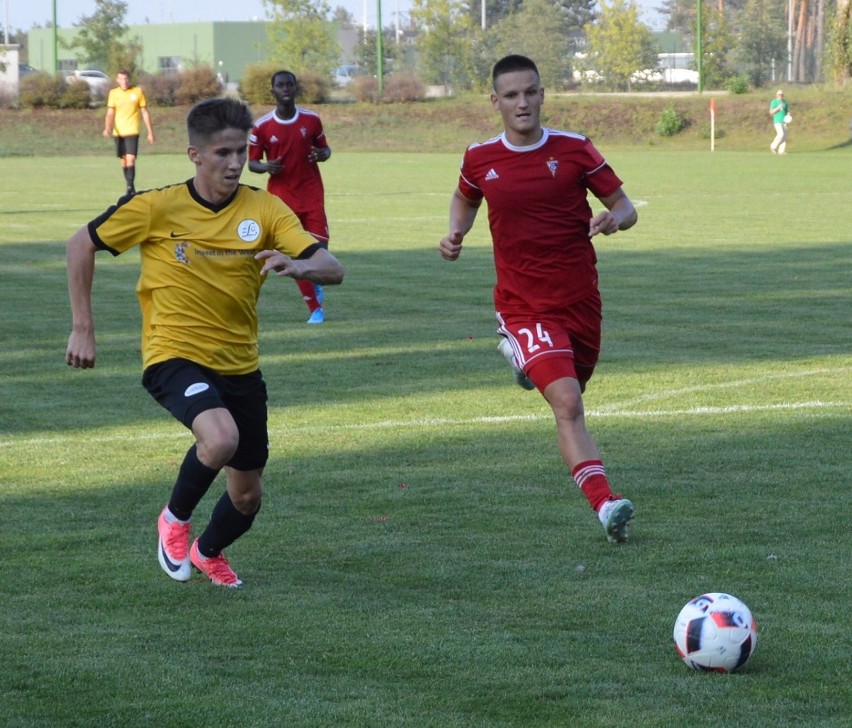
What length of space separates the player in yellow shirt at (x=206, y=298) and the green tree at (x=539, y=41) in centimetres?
7081

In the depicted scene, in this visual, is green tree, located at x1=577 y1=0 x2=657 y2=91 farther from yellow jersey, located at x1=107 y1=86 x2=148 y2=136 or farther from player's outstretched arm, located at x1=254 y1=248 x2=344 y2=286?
player's outstretched arm, located at x1=254 y1=248 x2=344 y2=286

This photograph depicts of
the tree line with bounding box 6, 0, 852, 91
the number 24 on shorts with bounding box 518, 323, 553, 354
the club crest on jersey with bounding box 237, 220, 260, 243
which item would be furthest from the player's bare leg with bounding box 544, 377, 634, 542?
the tree line with bounding box 6, 0, 852, 91

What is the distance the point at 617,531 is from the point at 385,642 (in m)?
1.52

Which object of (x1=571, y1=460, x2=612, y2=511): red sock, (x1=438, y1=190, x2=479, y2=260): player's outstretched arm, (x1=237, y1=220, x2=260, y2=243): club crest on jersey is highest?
(x1=237, y1=220, x2=260, y2=243): club crest on jersey

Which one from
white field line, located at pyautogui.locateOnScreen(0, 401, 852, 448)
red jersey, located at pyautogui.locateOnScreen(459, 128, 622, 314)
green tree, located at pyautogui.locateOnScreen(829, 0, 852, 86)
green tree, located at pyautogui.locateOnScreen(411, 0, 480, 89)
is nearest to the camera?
red jersey, located at pyautogui.locateOnScreen(459, 128, 622, 314)

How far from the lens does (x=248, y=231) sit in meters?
5.57

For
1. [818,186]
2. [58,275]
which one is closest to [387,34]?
[818,186]

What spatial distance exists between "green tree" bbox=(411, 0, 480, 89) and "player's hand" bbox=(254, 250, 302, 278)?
240ft

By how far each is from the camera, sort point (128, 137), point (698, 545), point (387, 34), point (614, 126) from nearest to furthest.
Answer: point (698, 545) → point (128, 137) → point (614, 126) → point (387, 34)

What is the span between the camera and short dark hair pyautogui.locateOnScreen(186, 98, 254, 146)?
543 cm

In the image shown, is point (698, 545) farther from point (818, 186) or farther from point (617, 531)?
point (818, 186)

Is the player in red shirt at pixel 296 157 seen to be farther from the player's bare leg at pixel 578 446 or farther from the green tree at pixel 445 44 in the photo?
the green tree at pixel 445 44

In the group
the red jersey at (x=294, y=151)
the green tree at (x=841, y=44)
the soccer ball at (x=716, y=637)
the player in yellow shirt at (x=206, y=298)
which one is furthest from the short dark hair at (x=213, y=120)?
the green tree at (x=841, y=44)

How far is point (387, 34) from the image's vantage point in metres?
135
